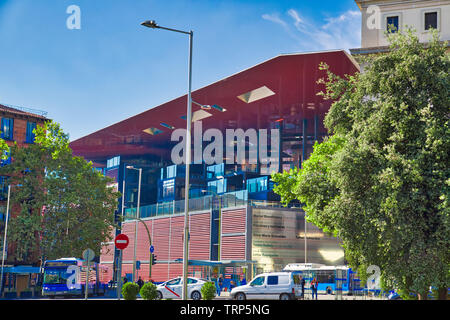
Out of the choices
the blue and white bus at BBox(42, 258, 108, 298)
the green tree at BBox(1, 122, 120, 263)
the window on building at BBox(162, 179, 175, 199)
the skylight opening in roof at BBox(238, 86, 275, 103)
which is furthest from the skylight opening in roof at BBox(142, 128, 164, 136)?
the blue and white bus at BBox(42, 258, 108, 298)

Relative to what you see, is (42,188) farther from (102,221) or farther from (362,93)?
(362,93)

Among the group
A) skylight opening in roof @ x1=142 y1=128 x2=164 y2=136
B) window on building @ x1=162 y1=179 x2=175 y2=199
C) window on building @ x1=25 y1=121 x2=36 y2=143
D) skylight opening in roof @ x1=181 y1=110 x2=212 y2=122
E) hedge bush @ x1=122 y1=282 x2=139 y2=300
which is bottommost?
hedge bush @ x1=122 y1=282 x2=139 y2=300

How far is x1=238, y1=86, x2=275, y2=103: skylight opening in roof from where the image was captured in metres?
65.9

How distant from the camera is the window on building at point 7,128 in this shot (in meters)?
74.2

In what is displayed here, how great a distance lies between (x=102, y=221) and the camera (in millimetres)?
50031

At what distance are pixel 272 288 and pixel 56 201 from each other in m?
22.1

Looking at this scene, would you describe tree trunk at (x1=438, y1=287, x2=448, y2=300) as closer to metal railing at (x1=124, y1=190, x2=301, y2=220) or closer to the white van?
the white van

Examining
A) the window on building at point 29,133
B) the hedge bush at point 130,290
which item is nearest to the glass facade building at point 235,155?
the window on building at point 29,133

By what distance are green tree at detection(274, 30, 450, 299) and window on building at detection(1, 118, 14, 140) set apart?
194ft

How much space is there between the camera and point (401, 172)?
21047 millimetres

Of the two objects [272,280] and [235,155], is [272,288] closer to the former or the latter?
[272,280]

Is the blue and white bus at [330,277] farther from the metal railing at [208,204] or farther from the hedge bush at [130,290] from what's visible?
the hedge bush at [130,290]

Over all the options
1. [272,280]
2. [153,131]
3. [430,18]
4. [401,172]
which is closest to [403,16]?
[430,18]

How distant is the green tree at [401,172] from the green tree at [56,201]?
1196 inches
